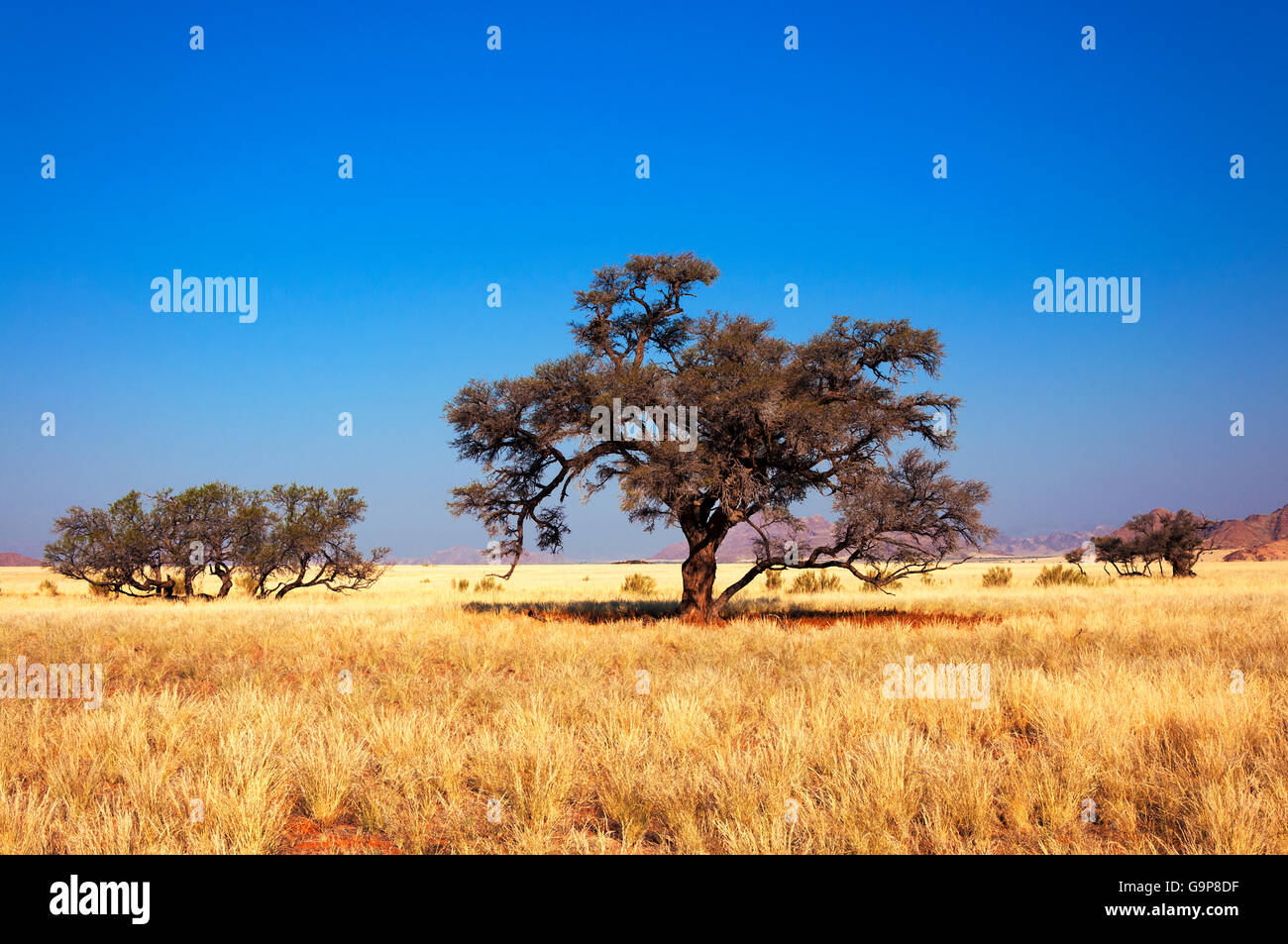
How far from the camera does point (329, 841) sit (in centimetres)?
536

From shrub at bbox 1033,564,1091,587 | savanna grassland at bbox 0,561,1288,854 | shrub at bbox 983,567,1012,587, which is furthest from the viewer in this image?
shrub at bbox 983,567,1012,587

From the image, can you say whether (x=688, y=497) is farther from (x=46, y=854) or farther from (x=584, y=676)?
(x=46, y=854)

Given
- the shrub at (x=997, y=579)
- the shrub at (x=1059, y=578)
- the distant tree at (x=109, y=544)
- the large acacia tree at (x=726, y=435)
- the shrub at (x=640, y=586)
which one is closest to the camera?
the large acacia tree at (x=726, y=435)

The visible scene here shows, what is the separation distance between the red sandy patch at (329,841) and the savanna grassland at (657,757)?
0.09 feet

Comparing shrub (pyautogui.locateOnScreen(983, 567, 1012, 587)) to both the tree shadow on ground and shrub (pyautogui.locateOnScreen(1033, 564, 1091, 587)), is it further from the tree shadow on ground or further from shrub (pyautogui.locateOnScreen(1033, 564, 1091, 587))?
the tree shadow on ground

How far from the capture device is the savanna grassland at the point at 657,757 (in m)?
5.15

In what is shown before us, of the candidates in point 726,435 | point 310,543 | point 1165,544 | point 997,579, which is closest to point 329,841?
point 726,435

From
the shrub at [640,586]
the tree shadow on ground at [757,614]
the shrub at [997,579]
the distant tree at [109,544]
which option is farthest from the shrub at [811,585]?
the distant tree at [109,544]

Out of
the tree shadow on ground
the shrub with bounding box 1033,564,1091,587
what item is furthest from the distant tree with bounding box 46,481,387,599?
the shrub with bounding box 1033,564,1091,587

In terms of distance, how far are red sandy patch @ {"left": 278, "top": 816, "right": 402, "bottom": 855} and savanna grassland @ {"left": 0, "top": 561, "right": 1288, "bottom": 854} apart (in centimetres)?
3

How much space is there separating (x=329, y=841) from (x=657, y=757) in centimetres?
282

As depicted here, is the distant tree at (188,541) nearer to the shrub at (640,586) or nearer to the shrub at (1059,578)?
the shrub at (640,586)

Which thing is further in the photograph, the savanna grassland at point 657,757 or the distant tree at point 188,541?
the distant tree at point 188,541

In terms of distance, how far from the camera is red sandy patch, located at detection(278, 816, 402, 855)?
17.0 ft
